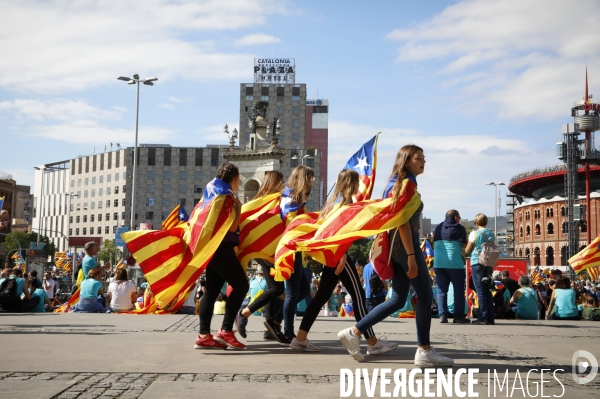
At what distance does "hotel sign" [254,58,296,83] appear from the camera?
130m

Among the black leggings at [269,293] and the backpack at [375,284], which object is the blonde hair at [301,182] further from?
the backpack at [375,284]

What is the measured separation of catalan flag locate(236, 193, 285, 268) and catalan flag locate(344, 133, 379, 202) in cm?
160

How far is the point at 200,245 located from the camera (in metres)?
7.61

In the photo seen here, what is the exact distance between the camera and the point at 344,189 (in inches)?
293

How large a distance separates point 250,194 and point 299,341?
57801mm

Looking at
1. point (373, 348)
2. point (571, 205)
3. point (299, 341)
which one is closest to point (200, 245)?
point (299, 341)

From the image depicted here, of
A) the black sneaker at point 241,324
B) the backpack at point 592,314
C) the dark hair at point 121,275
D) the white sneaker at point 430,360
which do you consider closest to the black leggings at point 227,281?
the black sneaker at point 241,324

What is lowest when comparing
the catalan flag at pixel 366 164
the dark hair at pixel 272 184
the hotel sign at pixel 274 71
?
the dark hair at pixel 272 184

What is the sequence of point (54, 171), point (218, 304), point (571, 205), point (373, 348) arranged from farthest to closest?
point (54, 171), point (571, 205), point (218, 304), point (373, 348)

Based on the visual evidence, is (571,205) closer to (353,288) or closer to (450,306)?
(450,306)

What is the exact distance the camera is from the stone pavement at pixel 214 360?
5.07 m

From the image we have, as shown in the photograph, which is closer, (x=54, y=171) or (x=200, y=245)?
(x=200, y=245)

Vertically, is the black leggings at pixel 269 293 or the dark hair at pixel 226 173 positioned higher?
the dark hair at pixel 226 173

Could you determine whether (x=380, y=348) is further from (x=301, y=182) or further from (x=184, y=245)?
(x=184, y=245)
